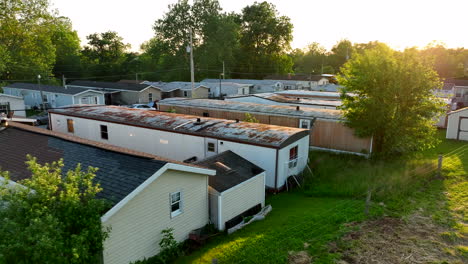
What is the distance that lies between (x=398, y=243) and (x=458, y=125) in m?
21.6

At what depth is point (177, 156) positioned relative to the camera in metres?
21.8

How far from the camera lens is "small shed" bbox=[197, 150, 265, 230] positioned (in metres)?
13.5

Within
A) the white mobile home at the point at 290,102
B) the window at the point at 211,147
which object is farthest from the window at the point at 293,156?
the white mobile home at the point at 290,102

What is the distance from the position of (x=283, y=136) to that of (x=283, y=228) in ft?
23.6

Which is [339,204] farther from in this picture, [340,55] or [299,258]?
[340,55]

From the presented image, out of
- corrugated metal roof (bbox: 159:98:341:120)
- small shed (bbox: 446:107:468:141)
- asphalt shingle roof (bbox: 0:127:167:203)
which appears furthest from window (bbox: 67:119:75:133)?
small shed (bbox: 446:107:468:141)

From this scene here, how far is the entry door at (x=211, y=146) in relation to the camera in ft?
65.0

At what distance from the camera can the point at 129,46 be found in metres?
93.5

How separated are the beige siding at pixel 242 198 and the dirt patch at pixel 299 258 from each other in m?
3.87

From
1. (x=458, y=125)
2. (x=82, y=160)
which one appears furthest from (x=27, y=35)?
(x=458, y=125)

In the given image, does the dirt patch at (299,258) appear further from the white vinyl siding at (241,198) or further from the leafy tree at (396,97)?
the leafy tree at (396,97)

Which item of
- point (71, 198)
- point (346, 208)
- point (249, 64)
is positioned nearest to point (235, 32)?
point (249, 64)

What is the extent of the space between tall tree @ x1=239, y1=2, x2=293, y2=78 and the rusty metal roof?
2290 inches

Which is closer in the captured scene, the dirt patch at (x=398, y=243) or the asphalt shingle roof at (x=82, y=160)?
the dirt patch at (x=398, y=243)
